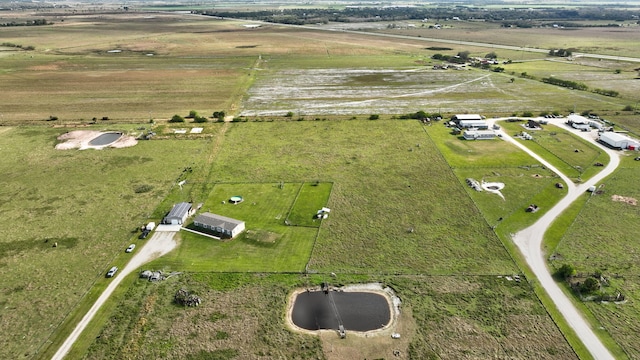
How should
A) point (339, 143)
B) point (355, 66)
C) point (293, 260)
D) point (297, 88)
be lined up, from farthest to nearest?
1. point (355, 66)
2. point (297, 88)
3. point (339, 143)
4. point (293, 260)

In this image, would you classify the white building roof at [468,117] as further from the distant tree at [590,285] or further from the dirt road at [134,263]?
the dirt road at [134,263]

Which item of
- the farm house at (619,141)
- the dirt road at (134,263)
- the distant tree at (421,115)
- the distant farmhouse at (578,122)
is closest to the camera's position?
the dirt road at (134,263)

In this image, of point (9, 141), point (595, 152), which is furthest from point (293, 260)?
point (9, 141)

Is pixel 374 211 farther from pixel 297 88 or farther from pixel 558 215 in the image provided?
pixel 297 88

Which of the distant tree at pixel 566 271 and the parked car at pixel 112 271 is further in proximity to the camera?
the parked car at pixel 112 271

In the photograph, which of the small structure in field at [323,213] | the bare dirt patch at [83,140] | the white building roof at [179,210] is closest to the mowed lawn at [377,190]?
the small structure in field at [323,213]

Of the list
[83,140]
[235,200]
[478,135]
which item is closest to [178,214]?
[235,200]

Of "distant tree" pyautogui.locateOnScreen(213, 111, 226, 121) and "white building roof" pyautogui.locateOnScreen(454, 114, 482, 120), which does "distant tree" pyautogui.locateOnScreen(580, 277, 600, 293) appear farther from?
"distant tree" pyautogui.locateOnScreen(213, 111, 226, 121)
